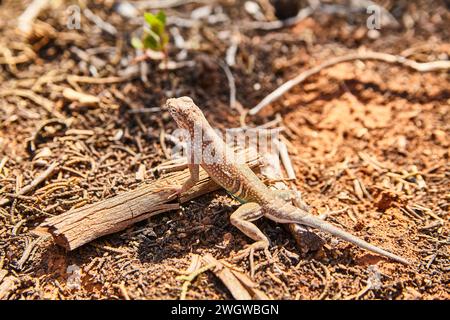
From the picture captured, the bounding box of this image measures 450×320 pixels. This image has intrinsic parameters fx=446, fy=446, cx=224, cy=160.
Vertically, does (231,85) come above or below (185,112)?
below

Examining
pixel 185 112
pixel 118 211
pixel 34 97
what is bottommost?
pixel 118 211

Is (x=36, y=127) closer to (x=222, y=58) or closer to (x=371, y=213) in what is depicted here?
(x=222, y=58)

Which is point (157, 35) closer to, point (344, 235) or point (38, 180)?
point (38, 180)

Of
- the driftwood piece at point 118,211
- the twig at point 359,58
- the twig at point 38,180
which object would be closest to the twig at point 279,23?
the twig at point 359,58

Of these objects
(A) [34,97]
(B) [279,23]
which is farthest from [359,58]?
(A) [34,97]

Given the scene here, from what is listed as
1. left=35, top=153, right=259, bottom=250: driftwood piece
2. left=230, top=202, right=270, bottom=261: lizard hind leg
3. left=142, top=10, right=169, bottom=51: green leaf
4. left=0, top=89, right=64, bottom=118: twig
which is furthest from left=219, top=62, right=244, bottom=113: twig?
left=0, top=89, right=64, bottom=118: twig

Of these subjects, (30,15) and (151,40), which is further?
(30,15)
